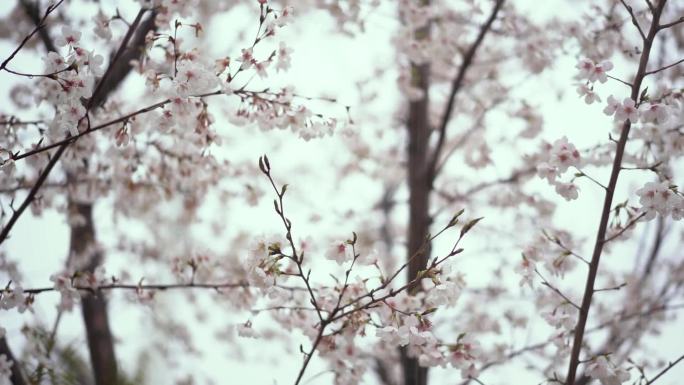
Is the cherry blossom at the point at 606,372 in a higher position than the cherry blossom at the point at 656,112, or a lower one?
lower

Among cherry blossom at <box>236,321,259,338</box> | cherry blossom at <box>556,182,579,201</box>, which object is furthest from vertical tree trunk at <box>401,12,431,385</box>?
cherry blossom at <box>236,321,259,338</box>

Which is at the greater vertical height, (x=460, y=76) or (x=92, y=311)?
(x=460, y=76)

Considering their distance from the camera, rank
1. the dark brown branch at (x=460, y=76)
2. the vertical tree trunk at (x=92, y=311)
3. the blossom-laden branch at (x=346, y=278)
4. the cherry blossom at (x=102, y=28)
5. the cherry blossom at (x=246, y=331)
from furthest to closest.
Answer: the vertical tree trunk at (x=92, y=311), the dark brown branch at (x=460, y=76), the cherry blossom at (x=102, y=28), the cherry blossom at (x=246, y=331), the blossom-laden branch at (x=346, y=278)

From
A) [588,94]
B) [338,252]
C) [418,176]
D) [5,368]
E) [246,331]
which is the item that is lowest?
[5,368]

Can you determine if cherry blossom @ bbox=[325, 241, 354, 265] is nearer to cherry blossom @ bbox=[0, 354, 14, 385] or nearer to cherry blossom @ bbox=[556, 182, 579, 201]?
cherry blossom @ bbox=[556, 182, 579, 201]

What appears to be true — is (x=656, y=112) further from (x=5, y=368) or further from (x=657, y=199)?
(x=5, y=368)

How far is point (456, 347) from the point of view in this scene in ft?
7.48

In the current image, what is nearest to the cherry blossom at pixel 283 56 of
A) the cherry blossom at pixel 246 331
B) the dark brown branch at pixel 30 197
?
the dark brown branch at pixel 30 197

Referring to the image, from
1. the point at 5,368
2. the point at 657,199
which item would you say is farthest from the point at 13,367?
the point at 657,199

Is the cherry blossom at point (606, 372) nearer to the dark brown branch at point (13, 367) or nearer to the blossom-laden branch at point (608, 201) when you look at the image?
the blossom-laden branch at point (608, 201)

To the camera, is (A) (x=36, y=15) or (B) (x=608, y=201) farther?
(A) (x=36, y=15)

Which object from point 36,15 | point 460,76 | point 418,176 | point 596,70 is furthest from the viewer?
point 418,176


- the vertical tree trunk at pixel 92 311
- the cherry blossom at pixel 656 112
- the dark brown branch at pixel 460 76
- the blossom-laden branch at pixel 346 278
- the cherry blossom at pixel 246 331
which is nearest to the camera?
the blossom-laden branch at pixel 346 278

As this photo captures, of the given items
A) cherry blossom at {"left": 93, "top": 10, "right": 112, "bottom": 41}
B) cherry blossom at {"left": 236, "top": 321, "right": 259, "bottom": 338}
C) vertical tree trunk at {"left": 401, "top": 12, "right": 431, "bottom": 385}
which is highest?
vertical tree trunk at {"left": 401, "top": 12, "right": 431, "bottom": 385}
